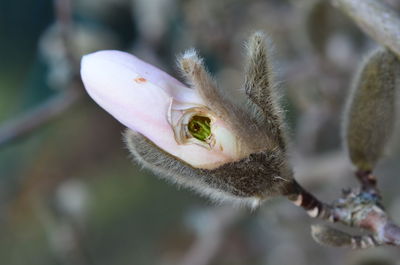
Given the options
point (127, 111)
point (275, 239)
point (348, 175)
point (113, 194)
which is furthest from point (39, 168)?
point (127, 111)

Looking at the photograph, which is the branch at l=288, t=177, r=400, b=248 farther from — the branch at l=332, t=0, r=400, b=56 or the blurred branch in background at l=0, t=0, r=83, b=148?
the blurred branch in background at l=0, t=0, r=83, b=148

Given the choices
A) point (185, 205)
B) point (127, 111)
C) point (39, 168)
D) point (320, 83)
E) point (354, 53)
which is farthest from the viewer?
point (185, 205)

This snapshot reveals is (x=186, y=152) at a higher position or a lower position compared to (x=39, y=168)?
higher

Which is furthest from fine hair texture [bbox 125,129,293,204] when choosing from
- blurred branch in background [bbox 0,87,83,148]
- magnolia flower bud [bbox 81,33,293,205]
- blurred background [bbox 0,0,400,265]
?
blurred branch in background [bbox 0,87,83,148]

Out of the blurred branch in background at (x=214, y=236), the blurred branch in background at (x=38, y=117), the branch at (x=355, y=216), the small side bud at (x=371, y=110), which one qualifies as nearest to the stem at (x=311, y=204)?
the branch at (x=355, y=216)

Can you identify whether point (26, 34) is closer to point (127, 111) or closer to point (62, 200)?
point (62, 200)

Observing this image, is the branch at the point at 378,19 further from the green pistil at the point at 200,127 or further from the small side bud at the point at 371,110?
the green pistil at the point at 200,127
